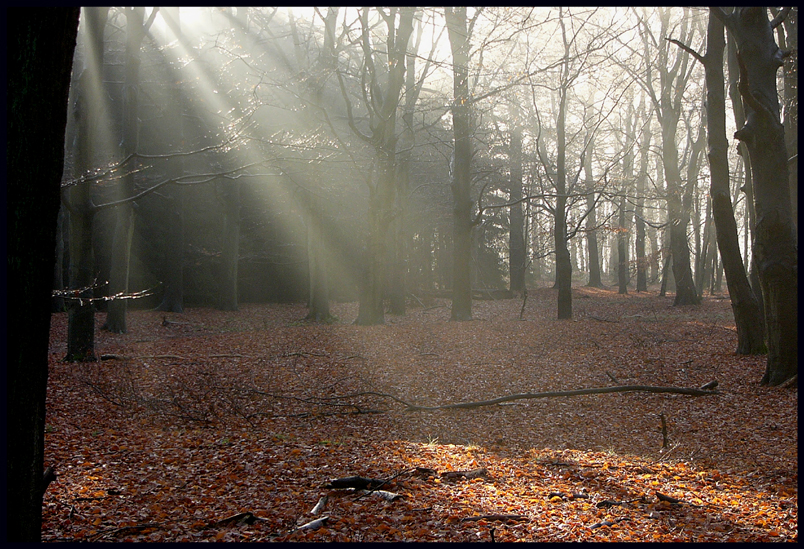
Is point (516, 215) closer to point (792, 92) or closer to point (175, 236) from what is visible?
point (175, 236)

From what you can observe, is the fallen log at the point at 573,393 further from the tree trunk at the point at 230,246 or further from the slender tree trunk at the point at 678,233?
the tree trunk at the point at 230,246

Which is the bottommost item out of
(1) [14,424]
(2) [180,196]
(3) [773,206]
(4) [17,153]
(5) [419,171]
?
(1) [14,424]

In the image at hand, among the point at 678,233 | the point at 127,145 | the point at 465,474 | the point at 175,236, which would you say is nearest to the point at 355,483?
the point at 465,474

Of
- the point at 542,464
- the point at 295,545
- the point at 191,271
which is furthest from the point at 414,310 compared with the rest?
the point at 295,545

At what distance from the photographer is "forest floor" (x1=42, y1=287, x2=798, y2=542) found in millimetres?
3980

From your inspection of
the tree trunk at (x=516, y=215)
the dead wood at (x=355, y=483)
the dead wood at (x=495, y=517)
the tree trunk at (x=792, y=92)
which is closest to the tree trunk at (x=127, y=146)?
the dead wood at (x=355, y=483)

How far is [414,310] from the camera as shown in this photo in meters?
22.0

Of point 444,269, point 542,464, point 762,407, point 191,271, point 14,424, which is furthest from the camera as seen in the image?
point 444,269

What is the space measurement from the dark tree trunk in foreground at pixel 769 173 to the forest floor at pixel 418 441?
1.02 metres

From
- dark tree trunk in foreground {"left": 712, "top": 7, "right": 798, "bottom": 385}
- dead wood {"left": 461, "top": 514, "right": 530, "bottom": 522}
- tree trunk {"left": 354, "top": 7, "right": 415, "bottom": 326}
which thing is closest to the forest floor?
dead wood {"left": 461, "top": 514, "right": 530, "bottom": 522}

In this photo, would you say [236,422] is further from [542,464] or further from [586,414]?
[586,414]

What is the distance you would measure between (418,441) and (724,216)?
7.18 meters

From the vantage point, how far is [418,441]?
7.00 meters

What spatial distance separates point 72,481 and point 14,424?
2.27m
